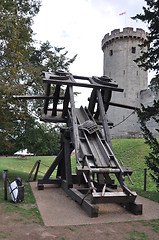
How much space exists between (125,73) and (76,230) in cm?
3624

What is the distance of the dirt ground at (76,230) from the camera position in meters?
4.27

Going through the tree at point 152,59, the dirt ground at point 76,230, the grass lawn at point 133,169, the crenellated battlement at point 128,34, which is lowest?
the grass lawn at point 133,169

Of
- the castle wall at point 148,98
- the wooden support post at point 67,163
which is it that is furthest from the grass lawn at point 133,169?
the castle wall at point 148,98

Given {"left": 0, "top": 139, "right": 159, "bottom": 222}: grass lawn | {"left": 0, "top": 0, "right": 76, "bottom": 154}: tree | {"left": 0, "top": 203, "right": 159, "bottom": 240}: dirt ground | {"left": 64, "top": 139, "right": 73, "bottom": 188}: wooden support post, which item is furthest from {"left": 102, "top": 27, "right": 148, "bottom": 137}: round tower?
{"left": 0, "top": 203, "right": 159, "bottom": 240}: dirt ground

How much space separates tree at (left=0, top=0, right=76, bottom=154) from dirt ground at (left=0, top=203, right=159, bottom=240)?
465 cm

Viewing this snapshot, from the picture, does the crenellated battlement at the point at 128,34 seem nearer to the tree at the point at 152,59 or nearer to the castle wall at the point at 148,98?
the castle wall at the point at 148,98

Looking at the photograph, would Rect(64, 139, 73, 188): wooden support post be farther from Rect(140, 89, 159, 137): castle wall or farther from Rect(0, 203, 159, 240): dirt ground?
Rect(140, 89, 159, 137): castle wall

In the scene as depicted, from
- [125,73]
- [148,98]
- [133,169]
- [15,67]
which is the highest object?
[125,73]

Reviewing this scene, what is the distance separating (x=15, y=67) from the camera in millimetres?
9164

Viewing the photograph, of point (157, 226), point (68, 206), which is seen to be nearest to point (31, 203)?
point (68, 206)

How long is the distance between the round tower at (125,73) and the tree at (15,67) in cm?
2635

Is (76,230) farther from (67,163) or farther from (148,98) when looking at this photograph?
(148,98)

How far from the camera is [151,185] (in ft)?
46.4

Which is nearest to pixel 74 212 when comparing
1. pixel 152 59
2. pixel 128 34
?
pixel 152 59
